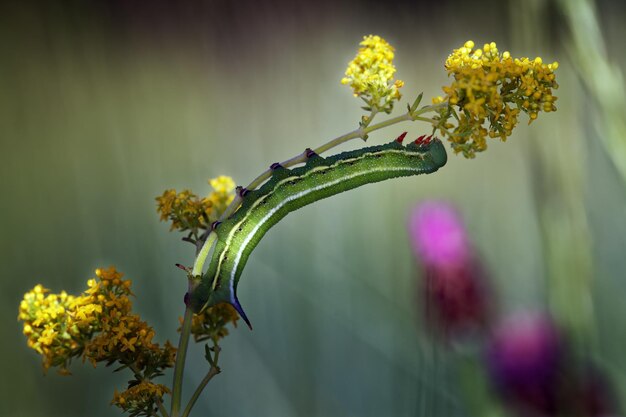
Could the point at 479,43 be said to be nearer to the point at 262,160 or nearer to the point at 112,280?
the point at 262,160

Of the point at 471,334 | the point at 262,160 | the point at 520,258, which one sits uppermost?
the point at 262,160

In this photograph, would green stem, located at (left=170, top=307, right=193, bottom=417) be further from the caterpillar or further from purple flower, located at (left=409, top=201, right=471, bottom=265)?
purple flower, located at (left=409, top=201, right=471, bottom=265)

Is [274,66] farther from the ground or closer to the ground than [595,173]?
farther from the ground

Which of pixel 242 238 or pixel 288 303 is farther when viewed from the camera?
pixel 288 303

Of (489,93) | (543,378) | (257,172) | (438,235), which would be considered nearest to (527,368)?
(543,378)

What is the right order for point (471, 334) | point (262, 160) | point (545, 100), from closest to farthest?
point (545, 100) < point (471, 334) < point (262, 160)

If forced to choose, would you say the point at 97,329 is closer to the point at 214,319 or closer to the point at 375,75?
the point at 214,319

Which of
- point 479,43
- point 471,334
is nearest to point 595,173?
point 479,43

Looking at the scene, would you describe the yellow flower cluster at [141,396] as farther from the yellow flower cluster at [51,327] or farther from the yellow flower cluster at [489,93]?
the yellow flower cluster at [489,93]
